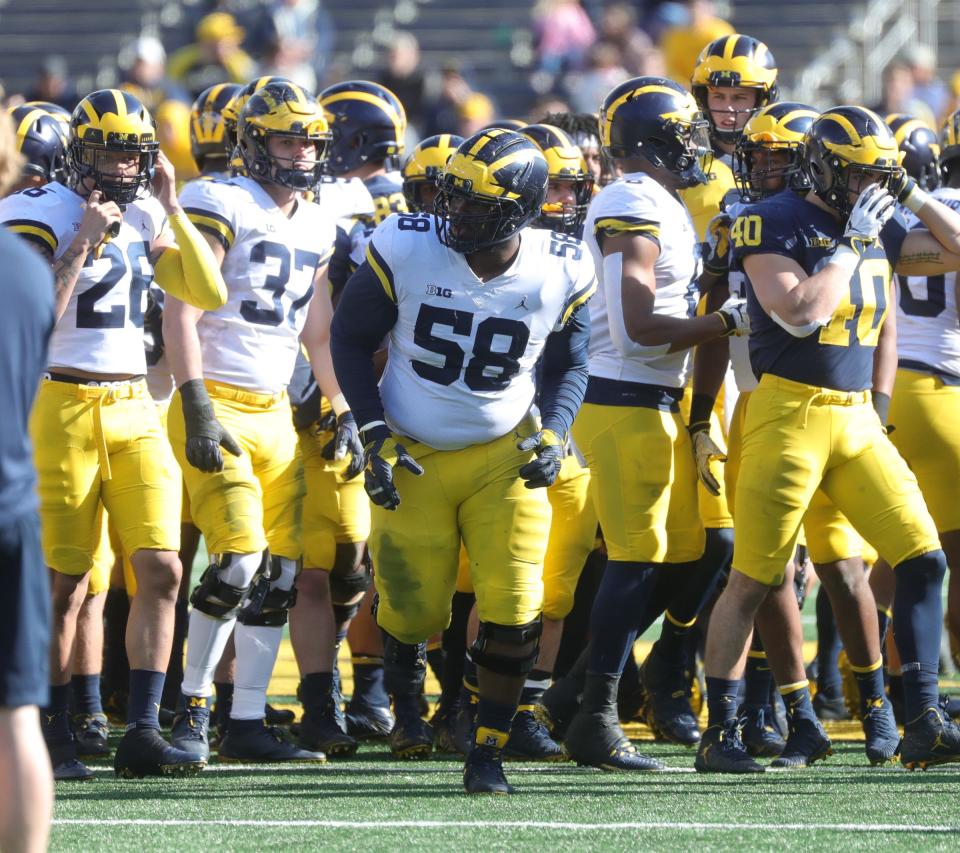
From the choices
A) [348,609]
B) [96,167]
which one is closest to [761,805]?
[348,609]

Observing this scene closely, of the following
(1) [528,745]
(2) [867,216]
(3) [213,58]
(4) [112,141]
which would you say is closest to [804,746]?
(1) [528,745]

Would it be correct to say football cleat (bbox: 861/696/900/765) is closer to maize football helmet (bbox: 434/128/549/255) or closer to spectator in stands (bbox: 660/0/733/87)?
maize football helmet (bbox: 434/128/549/255)

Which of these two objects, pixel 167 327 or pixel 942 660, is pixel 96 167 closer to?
pixel 167 327

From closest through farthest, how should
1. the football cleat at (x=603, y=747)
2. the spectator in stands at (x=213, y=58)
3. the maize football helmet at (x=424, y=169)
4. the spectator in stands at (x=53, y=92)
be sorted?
the football cleat at (x=603, y=747)
the maize football helmet at (x=424, y=169)
the spectator in stands at (x=53, y=92)
the spectator in stands at (x=213, y=58)

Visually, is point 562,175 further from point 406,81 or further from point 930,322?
point 406,81

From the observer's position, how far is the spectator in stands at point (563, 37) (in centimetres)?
1702

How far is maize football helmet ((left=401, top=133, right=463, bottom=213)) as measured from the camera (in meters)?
6.40

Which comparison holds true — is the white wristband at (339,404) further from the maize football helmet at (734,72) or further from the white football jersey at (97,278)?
the maize football helmet at (734,72)

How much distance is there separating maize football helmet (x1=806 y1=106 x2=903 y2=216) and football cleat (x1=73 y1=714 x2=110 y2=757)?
274 cm

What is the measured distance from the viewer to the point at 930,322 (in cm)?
629

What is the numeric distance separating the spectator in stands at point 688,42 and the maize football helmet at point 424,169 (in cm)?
829

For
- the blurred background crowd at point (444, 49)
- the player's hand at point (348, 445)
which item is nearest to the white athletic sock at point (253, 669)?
the player's hand at point (348, 445)

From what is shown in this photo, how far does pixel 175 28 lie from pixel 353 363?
1487cm

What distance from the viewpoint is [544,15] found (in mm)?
17688
